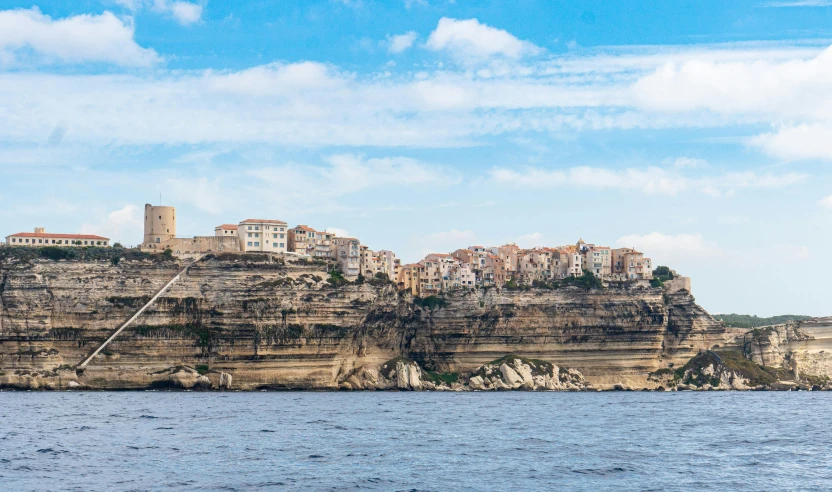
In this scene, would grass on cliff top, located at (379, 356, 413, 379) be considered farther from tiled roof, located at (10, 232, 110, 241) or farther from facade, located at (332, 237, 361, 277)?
tiled roof, located at (10, 232, 110, 241)

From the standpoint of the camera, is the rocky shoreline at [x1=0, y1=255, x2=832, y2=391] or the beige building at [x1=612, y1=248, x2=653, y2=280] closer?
the rocky shoreline at [x1=0, y1=255, x2=832, y2=391]

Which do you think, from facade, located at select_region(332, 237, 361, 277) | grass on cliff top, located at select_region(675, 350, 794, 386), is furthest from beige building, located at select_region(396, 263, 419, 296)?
grass on cliff top, located at select_region(675, 350, 794, 386)

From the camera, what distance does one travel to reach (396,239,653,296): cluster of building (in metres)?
136

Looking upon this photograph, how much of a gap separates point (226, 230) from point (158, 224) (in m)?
8.13

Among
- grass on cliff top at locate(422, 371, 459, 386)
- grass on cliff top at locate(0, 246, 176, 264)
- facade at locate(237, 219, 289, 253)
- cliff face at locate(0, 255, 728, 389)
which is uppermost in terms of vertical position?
facade at locate(237, 219, 289, 253)

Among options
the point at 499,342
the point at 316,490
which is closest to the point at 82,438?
the point at 316,490

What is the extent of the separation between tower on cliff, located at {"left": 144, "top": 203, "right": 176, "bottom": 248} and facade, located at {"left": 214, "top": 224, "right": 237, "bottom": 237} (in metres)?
5.27

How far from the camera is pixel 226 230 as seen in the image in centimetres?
12494

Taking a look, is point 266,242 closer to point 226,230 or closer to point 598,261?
Result: point 226,230

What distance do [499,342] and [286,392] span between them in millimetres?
30505

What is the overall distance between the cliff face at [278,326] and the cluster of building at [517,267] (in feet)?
20.8

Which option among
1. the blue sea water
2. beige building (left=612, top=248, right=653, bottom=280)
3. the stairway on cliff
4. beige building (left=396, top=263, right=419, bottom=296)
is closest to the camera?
the blue sea water

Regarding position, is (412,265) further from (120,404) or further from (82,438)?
(82,438)

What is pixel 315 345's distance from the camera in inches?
4518
